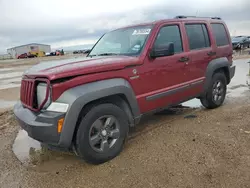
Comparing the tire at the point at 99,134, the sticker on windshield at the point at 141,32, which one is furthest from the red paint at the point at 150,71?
the tire at the point at 99,134

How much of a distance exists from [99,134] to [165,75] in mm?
1583

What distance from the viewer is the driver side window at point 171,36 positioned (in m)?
4.52

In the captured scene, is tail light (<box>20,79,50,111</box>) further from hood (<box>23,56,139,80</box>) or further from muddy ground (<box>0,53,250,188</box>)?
muddy ground (<box>0,53,250,188</box>)

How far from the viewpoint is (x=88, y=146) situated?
11.4ft

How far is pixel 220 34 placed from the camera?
598 centimetres

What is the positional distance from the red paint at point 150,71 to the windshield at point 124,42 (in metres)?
0.14

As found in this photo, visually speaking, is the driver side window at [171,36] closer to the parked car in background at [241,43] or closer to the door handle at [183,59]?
the door handle at [183,59]


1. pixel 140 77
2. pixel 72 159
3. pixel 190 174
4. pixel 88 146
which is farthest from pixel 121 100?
pixel 190 174

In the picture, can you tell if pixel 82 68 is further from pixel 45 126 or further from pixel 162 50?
pixel 162 50

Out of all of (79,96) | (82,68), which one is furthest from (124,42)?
(79,96)

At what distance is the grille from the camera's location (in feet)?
11.6

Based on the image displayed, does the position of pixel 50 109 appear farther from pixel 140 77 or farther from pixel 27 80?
pixel 140 77

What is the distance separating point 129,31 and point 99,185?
275 centimetres

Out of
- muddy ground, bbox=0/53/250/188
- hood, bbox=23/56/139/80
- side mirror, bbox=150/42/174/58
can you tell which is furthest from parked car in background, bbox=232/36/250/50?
hood, bbox=23/56/139/80
